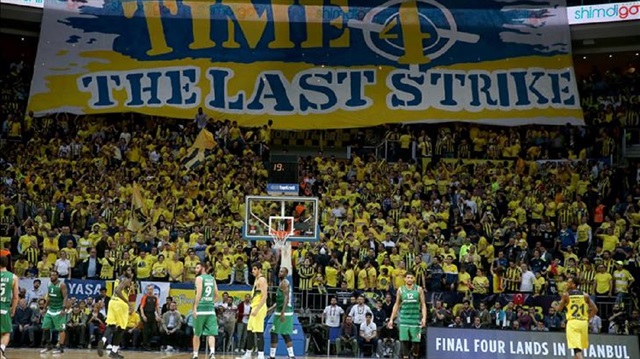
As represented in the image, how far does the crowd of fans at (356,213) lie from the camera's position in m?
26.7

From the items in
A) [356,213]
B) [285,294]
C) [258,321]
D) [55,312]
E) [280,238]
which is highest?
[356,213]

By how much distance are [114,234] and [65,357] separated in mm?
7683

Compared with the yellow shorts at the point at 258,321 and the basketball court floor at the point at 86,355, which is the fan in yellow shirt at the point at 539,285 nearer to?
the basketball court floor at the point at 86,355

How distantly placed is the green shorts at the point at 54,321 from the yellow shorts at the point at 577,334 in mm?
11542

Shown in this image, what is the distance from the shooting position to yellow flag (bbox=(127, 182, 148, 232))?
30.3 metres

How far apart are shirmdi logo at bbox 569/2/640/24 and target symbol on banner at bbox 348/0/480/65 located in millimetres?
4183

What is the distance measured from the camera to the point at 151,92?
35312 millimetres

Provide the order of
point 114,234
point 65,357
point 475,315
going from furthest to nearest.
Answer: point 114,234, point 475,315, point 65,357

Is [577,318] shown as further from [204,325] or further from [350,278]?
[350,278]

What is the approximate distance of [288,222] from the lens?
82.9ft

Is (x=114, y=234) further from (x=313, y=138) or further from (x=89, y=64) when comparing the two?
(x=313, y=138)

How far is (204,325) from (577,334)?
24.8ft

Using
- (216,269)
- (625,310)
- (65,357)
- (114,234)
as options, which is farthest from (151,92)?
(625,310)

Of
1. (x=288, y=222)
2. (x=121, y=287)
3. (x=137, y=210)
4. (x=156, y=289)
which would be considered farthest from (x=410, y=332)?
(x=137, y=210)
